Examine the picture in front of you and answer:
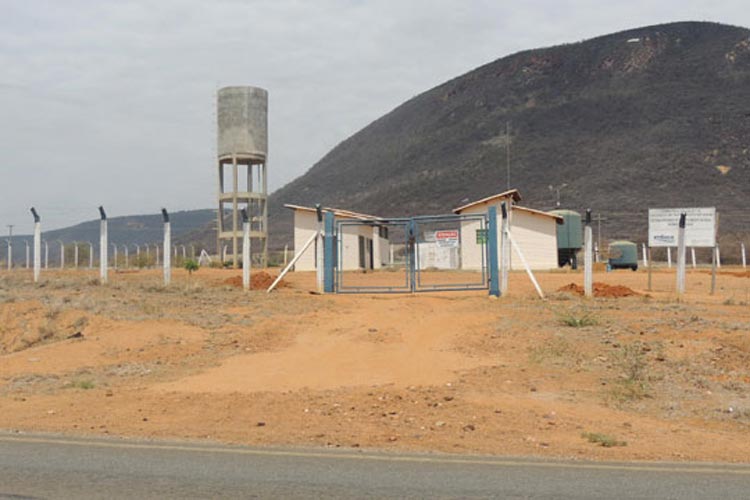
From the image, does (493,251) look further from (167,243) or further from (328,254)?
(167,243)

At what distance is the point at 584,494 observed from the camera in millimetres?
6711

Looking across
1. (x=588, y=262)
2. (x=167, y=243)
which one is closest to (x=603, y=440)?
(x=588, y=262)

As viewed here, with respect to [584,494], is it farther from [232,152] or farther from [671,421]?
[232,152]

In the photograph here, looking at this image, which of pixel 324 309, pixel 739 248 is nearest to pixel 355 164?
pixel 739 248

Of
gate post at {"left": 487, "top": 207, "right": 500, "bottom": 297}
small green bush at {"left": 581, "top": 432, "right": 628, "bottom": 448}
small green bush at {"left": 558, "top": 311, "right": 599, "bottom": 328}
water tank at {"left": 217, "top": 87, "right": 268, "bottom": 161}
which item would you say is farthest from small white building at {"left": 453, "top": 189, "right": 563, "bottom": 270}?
small green bush at {"left": 581, "top": 432, "right": 628, "bottom": 448}

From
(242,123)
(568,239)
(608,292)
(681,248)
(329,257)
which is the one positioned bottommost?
(608,292)

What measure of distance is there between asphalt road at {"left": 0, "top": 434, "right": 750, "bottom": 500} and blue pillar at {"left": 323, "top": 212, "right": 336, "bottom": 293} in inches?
598

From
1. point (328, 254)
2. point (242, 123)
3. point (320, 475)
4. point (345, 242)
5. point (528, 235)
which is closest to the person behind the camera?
point (320, 475)

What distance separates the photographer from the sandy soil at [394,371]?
9.50m

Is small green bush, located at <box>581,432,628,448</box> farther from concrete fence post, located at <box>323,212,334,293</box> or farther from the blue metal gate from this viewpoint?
concrete fence post, located at <box>323,212,334,293</box>

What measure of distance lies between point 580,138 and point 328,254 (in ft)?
276

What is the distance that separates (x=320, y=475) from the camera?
734 cm

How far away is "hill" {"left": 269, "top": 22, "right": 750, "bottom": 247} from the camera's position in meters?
79.8

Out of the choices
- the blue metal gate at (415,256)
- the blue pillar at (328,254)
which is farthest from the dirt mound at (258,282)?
the blue pillar at (328,254)
